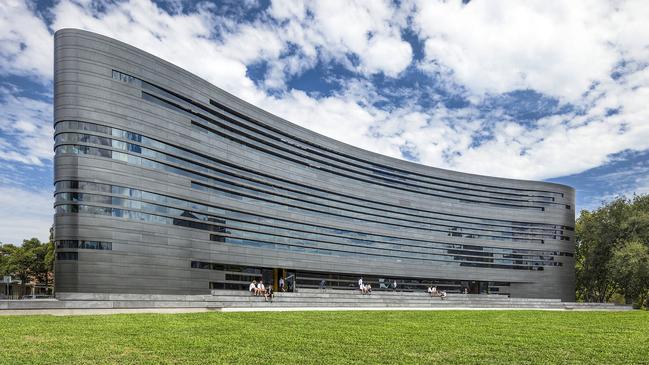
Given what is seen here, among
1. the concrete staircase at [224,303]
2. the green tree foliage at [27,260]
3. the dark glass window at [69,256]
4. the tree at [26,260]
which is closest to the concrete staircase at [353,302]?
the concrete staircase at [224,303]

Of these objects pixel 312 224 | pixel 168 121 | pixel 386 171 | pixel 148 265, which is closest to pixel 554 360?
pixel 148 265

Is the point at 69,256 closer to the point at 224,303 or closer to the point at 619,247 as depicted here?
the point at 224,303

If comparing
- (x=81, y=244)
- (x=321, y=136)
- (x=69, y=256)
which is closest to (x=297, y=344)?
(x=81, y=244)

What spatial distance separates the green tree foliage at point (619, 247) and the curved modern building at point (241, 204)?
11182mm

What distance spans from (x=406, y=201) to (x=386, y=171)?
6.47 meters

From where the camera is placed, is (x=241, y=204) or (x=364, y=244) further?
(x=364, y=244)

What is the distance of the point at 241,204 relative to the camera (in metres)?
54.3

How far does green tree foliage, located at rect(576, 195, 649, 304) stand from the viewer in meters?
59.7

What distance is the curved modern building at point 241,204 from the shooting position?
40031 millimetres

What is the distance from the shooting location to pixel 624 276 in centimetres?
6347

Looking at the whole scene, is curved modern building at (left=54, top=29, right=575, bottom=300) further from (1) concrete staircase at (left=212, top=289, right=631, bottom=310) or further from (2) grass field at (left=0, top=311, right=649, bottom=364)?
(2) grass field at (left=0, top=311, right=649, bottom=364)

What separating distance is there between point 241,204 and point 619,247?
52.7 metres

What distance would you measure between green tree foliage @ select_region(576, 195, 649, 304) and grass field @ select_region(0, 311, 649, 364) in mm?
47899

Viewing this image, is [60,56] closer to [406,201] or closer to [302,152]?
[302,152]
